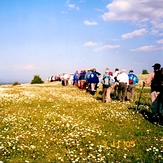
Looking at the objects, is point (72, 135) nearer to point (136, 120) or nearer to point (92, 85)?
point (136, 120)

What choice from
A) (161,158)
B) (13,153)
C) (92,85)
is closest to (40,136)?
(13,153)

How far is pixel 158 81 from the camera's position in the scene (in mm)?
14703

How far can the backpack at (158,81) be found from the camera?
14.5 meters

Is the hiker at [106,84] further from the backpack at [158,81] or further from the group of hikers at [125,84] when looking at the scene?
the backpack at [158,81]

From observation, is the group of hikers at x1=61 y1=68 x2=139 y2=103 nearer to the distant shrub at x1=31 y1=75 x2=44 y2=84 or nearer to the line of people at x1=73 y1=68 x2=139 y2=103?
the line of people at x1=73 y1=68 x2=139 y2=103

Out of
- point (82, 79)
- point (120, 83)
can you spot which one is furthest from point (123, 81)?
point (82, 79)

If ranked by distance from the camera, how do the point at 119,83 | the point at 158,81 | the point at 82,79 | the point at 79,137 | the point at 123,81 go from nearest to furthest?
the point at 79,137 → the point at 158,81 → the point at 123,81 → the point at 119,83 → the point at 82,79

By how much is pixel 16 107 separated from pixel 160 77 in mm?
11545

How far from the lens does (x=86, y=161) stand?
898cm

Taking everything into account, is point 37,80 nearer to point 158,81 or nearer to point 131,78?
point 131,78

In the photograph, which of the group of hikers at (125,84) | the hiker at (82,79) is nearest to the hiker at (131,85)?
the group of hikers at (125,84)

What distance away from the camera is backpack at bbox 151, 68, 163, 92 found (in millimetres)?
14547

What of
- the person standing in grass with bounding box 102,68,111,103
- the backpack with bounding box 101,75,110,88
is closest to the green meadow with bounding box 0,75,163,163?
the person standing in grass with bounding box 102,68,111,103

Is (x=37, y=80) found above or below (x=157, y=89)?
above
